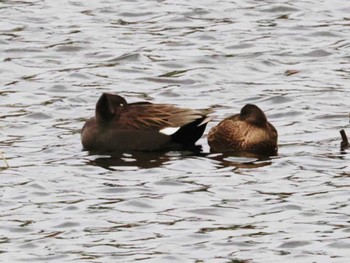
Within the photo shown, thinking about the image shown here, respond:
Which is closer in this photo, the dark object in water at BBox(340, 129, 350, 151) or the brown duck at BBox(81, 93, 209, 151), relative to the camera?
the dark object in water at BBox(340, 129, 350, 151)

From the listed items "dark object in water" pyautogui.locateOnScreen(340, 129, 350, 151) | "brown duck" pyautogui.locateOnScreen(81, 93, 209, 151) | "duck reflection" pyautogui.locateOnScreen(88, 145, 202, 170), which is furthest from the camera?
"brown duck" pyautogui.locateOnScreen(81, 93, 209, 151)

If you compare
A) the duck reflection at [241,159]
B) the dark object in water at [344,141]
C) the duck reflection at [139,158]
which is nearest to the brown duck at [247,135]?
the duck reflection at [241,159]

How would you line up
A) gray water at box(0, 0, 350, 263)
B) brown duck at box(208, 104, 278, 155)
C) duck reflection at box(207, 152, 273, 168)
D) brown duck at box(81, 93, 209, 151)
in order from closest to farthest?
gray water at box(0, 0, 350, 263) < duck reflection at box(207, 152, 273, 168) < brown duck at box(208, 104, 278, 155) < brown duck at box(81, 93, 209, 151)

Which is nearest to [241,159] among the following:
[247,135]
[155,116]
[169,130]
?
[247,135]

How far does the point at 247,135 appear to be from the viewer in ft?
54.2

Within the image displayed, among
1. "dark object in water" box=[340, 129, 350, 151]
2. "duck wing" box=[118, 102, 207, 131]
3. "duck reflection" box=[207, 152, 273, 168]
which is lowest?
"duck reflection" box=[207, 152, 273, 168]

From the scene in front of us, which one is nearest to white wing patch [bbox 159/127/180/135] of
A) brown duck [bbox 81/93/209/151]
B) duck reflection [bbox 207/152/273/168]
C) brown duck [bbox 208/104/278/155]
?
brown duck [bbox 81/93/209/151]

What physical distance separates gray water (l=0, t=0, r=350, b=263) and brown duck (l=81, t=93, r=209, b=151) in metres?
0.22

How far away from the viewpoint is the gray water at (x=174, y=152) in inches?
506

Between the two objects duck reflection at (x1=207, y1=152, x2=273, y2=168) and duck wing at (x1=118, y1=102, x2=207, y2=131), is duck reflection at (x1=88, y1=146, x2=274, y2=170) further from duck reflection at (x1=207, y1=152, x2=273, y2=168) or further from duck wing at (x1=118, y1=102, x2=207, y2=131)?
duck wing at (x1=118, y1=102, x2=207, y2=131)

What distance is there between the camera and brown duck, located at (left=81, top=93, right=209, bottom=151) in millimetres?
16609

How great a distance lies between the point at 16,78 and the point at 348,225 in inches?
294

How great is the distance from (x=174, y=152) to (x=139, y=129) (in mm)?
436

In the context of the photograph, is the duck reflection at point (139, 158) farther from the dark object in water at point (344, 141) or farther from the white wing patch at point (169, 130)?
the dark object in water at point (344, 141)
